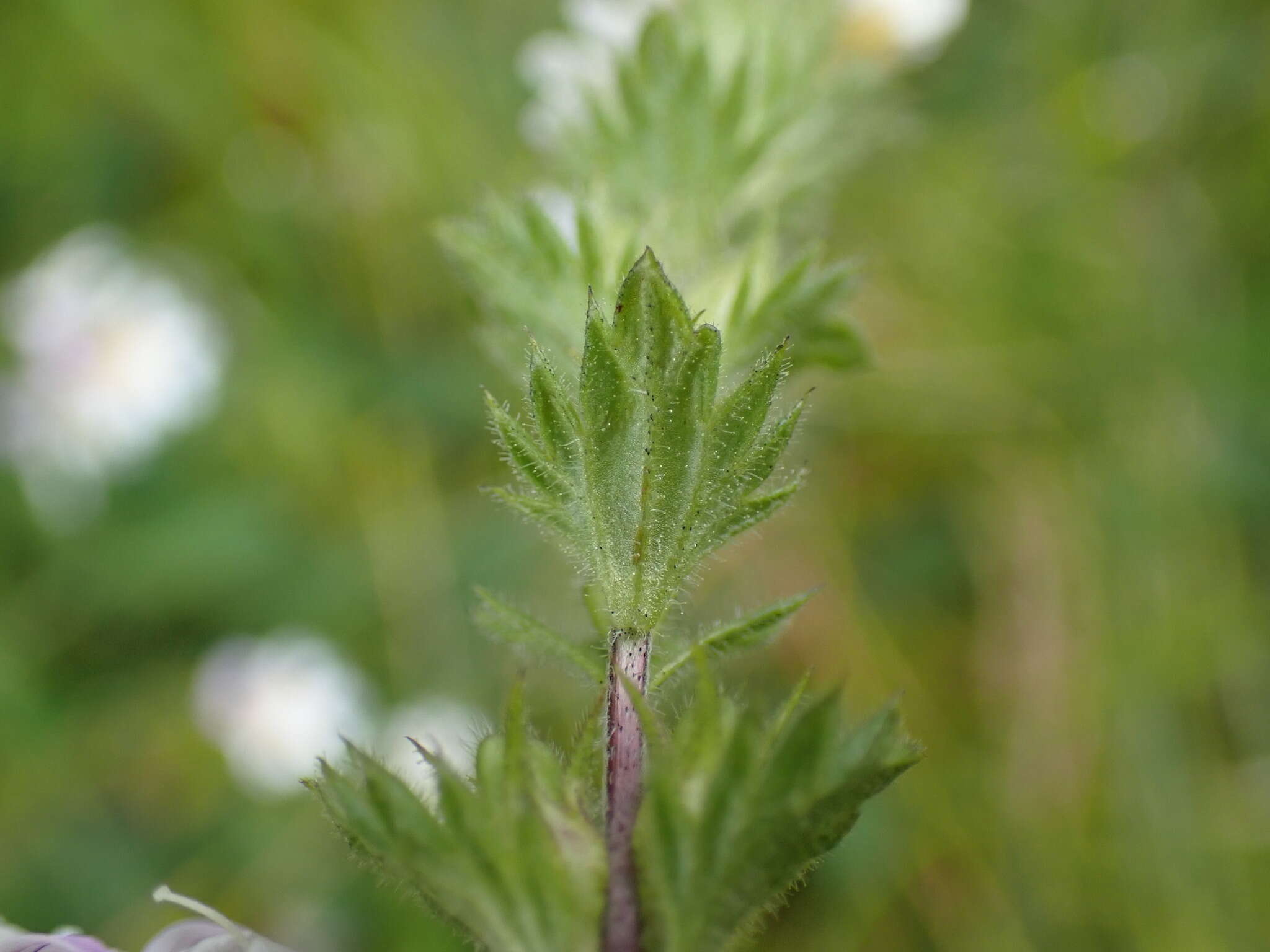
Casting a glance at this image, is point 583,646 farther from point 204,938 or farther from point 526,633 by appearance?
point 204,938

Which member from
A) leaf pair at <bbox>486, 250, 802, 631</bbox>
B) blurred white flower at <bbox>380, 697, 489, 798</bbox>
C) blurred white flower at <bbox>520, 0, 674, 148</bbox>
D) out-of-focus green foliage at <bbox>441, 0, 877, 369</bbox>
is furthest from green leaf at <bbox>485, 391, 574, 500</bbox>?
blurred white flower at <bbox>380, 697, 489, 798</bbox>

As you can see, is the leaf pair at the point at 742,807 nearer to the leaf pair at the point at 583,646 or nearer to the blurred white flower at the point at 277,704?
the leaf pair at the point at 583,646

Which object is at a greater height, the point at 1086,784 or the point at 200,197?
the point at 200,197

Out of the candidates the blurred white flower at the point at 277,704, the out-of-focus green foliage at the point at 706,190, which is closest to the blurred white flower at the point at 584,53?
the out-of-focus green foliage at the point at 706,190

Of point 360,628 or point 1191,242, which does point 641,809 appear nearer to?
point 360,628

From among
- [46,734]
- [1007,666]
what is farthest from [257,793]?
[1007,666]

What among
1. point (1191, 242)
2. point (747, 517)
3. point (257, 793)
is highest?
point (257, 793)

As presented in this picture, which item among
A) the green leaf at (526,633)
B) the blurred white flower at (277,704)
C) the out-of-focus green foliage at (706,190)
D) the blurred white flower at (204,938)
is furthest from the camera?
the blurred white flower at (277,704)
